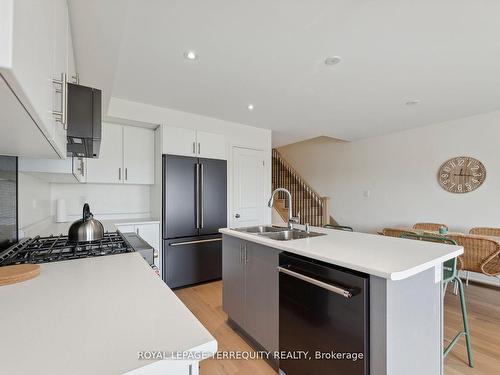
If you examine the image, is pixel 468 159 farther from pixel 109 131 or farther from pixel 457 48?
pixel 109 131

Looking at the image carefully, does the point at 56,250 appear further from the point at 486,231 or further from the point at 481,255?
the point at 486,231

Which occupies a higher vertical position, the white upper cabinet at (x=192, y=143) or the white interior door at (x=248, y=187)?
the white upper cabinet at (x=192, y=143)

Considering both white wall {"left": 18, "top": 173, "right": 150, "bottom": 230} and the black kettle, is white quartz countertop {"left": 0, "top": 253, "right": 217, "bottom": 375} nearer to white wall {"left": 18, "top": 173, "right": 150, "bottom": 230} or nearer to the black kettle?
the black kettle

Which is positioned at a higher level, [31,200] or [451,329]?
[31,200]

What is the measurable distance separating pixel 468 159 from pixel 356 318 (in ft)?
12.5

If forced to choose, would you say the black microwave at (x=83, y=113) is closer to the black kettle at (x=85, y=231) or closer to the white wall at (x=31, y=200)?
the black kettle at (x=85, y=231)

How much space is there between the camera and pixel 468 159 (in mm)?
3621

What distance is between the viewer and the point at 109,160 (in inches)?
122

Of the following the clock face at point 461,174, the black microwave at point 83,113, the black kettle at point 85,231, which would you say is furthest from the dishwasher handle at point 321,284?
the clock face at point 461,174

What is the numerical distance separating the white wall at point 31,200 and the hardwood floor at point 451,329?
169 cm

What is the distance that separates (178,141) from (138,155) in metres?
0.59

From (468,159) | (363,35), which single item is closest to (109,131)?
(363,35)

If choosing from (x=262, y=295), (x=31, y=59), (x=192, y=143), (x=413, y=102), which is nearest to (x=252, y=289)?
(x=262, y=295)

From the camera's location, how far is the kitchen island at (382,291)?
1120 millimetres
